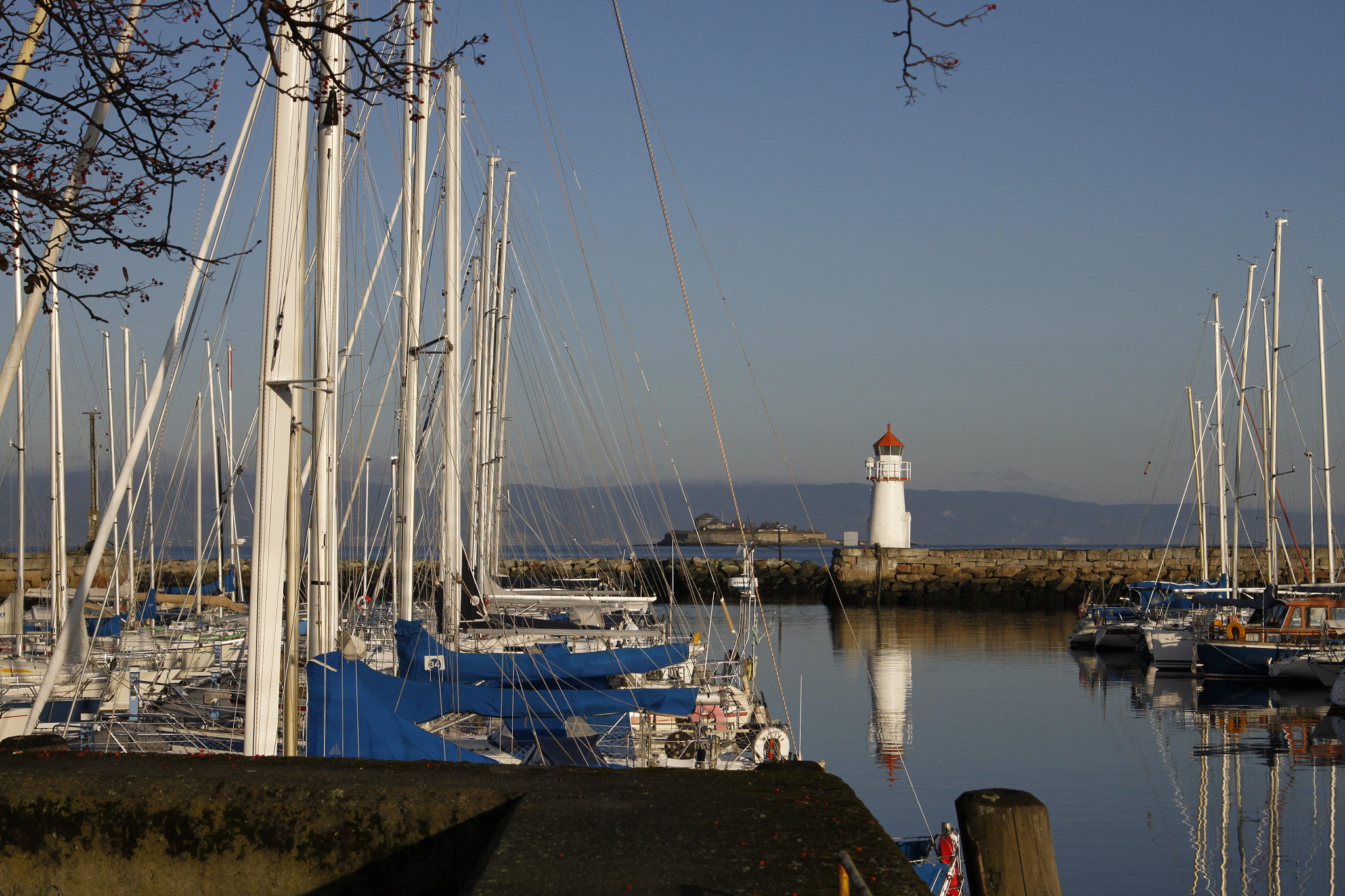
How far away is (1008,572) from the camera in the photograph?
6912cm

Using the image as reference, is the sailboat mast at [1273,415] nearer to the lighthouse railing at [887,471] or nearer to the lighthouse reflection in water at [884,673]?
the lighthouse reflection in water at [884,673]

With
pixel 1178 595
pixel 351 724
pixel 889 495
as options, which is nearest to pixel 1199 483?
pixel 1178 595

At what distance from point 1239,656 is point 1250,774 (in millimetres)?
13832

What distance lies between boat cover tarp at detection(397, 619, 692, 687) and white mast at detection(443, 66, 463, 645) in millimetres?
898

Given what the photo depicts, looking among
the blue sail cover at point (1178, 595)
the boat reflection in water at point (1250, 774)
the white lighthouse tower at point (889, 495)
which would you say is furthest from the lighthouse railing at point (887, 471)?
the boat reflection in water at point (1250, 774)

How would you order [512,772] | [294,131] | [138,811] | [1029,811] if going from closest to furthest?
1. [1029,811]
2. [138,811]
3. [512,772]
4. [294,131]

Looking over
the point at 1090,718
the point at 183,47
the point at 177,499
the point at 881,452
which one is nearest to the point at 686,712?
the point at 183,47

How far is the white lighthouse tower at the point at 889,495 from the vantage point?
7438 cm

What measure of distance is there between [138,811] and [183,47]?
3.61m

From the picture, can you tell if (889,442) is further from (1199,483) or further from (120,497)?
(120,497)

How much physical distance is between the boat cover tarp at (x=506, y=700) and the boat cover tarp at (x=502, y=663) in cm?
32

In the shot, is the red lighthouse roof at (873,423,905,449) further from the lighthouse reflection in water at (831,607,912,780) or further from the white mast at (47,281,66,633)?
the white mast at (47,281,66,633)

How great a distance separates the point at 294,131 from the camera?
8688mm

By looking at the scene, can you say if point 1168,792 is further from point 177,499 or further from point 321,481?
point 177,499
